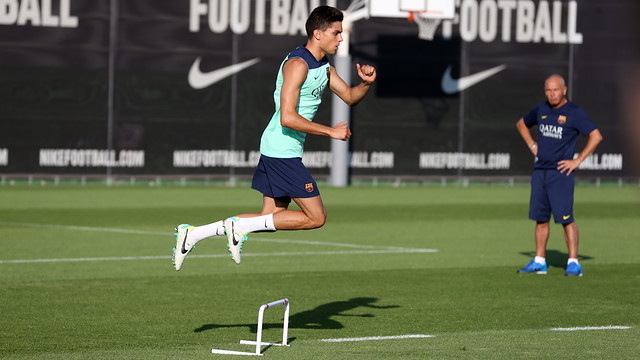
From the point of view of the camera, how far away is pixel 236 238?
7.92 metres

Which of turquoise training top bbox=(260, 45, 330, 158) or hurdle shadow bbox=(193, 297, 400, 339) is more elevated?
turquoise training top bbox=(260, 45, 330, 158)

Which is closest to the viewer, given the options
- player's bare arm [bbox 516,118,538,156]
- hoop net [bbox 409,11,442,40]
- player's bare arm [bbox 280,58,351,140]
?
player's bare arm [bbox 280,58,351,140]

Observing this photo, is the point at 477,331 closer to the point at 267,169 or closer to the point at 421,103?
the point at 267,169

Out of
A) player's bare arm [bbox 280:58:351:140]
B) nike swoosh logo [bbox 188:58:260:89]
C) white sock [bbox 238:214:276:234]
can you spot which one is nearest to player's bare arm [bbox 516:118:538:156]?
player's bare arm [bbox 280:58:351:140]

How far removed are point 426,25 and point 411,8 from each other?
1.51m

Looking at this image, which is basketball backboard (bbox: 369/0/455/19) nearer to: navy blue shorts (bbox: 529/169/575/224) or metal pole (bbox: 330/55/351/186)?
metal pole (bbox: 330/55/351/186)

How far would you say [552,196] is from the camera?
41.5 feet

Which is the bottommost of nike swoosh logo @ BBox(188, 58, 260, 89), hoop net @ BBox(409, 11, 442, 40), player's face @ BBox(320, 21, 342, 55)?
player's face @ BBox(320, 21, 342, 55)

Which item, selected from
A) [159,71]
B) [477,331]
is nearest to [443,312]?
[477,331]

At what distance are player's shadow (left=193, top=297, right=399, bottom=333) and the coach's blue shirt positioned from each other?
333 centimetres

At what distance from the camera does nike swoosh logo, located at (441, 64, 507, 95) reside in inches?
1226

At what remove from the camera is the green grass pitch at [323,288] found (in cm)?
795

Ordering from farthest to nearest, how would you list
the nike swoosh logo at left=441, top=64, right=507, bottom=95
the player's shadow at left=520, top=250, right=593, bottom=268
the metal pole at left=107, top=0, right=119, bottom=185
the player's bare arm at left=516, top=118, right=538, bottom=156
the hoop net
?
the nike swoosh logo at left=441, top=64, right=507, bottom=95
the hoop net
the metal pole at left=107, top=0, right=119, bottom=185
the player's shadow at left=520, top=250, right=593, bottom=268
the player's bare arm at left=516, top=118, right=538, bottom=156

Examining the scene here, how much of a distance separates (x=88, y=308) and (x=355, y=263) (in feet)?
15.6
